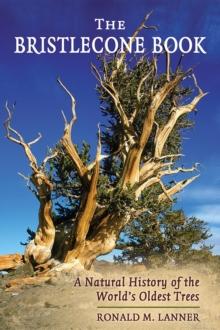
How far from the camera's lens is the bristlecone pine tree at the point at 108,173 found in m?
16.8

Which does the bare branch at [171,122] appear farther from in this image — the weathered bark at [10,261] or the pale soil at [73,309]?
the weathered bark at [10,261]

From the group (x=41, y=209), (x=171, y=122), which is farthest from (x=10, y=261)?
(x=171, y=122)

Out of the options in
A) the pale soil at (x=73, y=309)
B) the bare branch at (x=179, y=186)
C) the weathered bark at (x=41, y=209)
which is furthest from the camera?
the bare branch at (x=179, y=186)

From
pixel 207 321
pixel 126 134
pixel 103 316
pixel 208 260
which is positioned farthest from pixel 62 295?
pixel 208 260

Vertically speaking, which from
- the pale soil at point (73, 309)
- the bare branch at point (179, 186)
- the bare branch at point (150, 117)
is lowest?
the pale soil at point (73, 309)

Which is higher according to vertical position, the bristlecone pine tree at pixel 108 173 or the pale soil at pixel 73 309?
the bristlecone pine tree at pixel 108 173

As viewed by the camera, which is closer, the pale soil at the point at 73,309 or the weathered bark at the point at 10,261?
the pale soil at the point at 73,309

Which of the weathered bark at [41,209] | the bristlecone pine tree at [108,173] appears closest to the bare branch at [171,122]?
the bristlecone pine tree at [108,173]

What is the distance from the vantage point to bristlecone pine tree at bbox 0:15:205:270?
1678cm

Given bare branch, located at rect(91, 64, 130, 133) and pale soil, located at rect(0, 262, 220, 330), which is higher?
bare branch, located at rect(91, 64, 130, 133)

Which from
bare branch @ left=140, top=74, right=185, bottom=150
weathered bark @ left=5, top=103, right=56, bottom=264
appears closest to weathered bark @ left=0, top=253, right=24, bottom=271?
weathered bark @ left=5, top=103, right=56, bottom=264

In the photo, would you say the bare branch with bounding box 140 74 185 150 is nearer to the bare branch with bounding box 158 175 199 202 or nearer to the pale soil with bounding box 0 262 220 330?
the bare branch with bounding box 158 175 199 202

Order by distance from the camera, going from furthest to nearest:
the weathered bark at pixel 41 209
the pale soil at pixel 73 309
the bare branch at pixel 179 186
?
the bare branch at pixel 179 186 → the weathered bark at pixel 41 209 → the pale soil at pixel 73 309

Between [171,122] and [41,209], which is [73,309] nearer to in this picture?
[41,209]
